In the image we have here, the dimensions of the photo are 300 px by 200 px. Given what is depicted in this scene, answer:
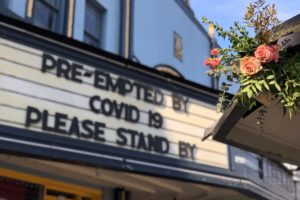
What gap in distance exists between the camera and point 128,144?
8.98 metres

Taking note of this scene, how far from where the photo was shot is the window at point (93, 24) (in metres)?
12.3

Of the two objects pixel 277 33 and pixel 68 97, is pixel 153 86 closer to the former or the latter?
pixel 68 97

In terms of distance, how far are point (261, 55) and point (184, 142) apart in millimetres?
6267

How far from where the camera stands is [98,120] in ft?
28.5

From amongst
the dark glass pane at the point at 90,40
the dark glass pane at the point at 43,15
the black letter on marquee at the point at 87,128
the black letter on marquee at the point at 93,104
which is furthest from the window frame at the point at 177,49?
the black letter on marquee at the point at 87,128

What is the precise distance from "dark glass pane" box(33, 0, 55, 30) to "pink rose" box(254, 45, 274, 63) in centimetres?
763

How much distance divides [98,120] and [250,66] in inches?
204

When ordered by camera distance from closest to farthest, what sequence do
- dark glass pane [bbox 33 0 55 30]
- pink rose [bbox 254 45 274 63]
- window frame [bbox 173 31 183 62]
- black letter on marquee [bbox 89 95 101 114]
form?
1. pink rose [bbox 254 45 274 63]
2. black letter on marquee [bbox 89 95 101 114]
3. dark glass pane [bbox 33 0 55 30]
4. window frame [bbox 173 31 183 62]

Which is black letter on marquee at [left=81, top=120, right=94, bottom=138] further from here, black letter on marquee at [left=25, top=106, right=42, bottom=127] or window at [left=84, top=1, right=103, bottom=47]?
window at [left=84, top=1, right=103, bottom=47]

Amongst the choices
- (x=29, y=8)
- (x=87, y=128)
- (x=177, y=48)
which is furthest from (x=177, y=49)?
(x=87, y=128)

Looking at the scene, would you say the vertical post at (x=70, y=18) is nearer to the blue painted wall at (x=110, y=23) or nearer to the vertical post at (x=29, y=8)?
the blue painted wall at (x=110, y=23)

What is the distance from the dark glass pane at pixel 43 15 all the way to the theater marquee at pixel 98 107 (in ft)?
8.28

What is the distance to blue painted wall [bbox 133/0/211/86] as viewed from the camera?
13.7 m

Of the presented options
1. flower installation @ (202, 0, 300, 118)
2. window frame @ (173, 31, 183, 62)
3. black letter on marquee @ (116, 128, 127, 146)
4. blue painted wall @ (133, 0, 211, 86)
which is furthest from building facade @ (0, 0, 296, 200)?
flower installation @ (202, 0, 300, 118)
